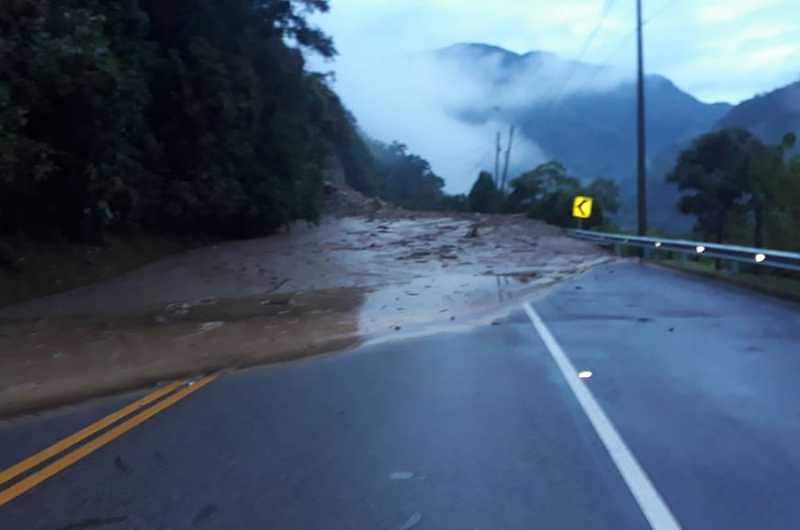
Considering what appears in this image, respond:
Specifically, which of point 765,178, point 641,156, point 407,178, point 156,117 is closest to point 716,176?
point 765,178

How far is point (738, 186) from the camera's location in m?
40.2

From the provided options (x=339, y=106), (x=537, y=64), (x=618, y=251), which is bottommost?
(x=618, y=251)

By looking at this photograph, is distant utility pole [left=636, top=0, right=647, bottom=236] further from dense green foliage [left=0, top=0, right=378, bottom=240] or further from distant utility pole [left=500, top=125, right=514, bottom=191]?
distant utility pole [left=500, top=125, right=514, bottom=191]

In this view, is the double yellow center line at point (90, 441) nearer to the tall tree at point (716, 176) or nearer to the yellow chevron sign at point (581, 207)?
the tall tree at point (716, 176)

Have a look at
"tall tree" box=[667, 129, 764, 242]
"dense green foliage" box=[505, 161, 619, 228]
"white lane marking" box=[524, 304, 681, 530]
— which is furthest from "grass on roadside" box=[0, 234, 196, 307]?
"dense green foliage" box=[505, 161, 619, 228]

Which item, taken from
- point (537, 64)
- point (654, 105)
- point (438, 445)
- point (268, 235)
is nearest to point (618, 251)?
point (268, 235)

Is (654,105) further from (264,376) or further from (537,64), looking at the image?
(264,376)

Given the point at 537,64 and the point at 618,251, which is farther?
the point at 537,64

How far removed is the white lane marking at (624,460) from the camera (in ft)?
17.0

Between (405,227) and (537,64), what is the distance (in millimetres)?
84088

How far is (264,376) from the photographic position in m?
9.72

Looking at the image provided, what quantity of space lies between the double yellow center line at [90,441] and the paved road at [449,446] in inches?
4.8

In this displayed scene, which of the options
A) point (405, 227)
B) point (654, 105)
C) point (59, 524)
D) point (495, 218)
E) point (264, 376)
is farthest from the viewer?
point (654, 105)

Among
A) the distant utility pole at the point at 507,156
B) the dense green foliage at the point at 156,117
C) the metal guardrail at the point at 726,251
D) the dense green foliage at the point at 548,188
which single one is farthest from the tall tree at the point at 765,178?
the distant utility pole at the point at 507,156
